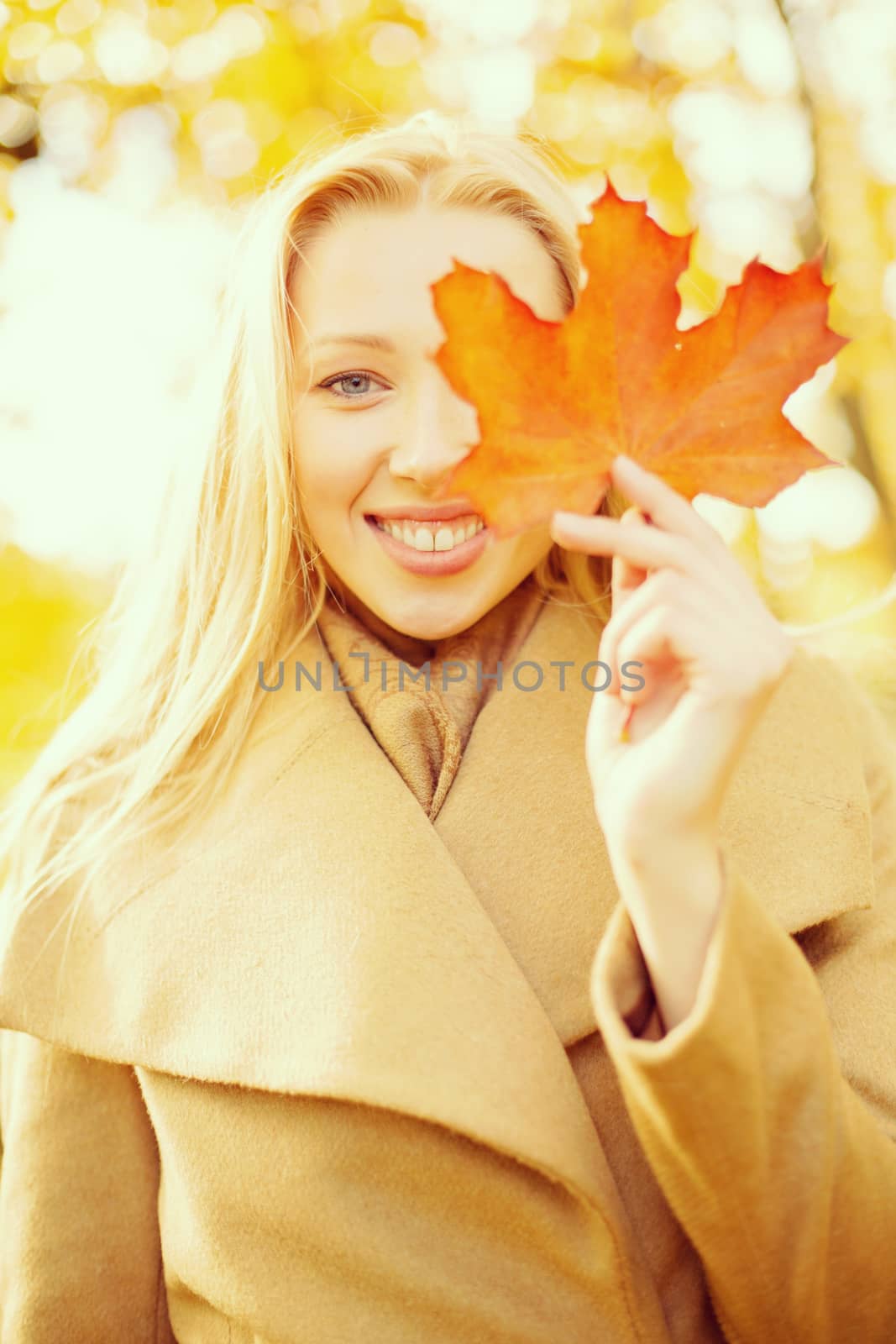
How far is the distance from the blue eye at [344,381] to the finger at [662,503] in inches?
22.1

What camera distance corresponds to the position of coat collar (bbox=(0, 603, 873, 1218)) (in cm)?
117

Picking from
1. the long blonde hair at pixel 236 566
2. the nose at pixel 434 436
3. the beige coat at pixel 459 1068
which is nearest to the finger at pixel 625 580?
the beige coat at pixel 459 1068

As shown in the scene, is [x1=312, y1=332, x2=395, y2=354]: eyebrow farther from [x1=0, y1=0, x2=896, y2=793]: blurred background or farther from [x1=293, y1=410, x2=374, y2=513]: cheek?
[x1=0, y1=0, x2=896, y2=793]: blurred background

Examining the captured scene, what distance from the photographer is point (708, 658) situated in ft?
2.87

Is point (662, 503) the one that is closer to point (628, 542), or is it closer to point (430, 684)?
point (628, 542)

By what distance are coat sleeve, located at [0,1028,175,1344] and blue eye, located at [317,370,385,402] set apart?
0.97 meters

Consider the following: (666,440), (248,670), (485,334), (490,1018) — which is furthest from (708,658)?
(248,670)

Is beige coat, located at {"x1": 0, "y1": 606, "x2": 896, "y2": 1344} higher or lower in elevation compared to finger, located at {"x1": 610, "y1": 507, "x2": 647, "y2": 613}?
lower

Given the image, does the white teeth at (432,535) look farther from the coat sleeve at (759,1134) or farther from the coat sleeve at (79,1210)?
the coat sleeve at (79,1210)

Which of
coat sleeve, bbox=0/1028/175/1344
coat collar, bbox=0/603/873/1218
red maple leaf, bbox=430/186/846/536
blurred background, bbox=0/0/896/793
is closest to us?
red maple leaf, bbox=430/186/846/536

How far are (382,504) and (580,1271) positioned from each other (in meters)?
0.93

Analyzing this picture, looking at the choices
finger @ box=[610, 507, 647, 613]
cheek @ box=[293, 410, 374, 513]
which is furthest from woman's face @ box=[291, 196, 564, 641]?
finger @ box=[610, 507, 647, 613]

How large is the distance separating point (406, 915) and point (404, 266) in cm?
81

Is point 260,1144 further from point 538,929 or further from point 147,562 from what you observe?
point 147,562
